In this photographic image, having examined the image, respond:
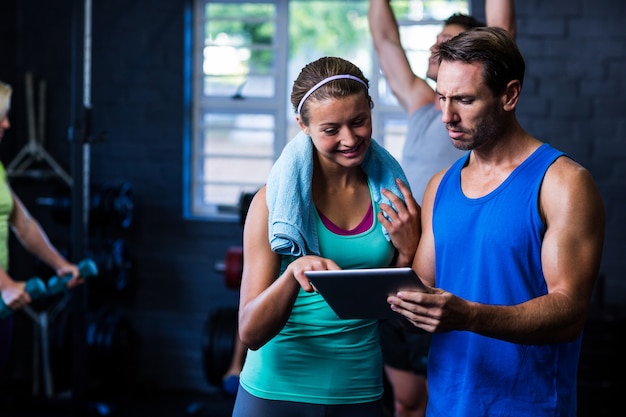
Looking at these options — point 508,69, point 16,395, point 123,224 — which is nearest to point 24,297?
point 123,224

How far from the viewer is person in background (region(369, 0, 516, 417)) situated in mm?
2553

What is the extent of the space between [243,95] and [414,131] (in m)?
2.23

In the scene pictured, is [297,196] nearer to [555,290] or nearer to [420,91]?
[555,290]

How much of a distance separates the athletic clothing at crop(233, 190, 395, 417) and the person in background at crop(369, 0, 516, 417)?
0.67 m

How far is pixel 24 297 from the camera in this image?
2939 millimetres

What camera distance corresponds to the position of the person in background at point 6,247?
293 cm

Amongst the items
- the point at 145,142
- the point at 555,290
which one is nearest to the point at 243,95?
the point at 145,142

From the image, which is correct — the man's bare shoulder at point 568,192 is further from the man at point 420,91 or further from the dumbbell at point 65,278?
the dumbbell at point 65,278

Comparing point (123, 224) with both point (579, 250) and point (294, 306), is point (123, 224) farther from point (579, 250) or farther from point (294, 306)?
point (579, 250)

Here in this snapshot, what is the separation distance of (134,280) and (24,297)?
1.76 metres

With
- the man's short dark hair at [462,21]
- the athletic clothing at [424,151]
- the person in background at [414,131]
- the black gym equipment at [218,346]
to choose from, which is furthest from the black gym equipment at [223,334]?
the man's short dark hair at [462,21]

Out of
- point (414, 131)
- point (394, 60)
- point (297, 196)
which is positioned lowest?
point (297, 196)

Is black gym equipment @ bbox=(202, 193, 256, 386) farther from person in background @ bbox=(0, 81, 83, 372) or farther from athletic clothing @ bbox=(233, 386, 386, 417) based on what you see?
athletic clothing @ bbox=(233, 386, 386, 417)

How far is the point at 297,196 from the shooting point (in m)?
1.65
